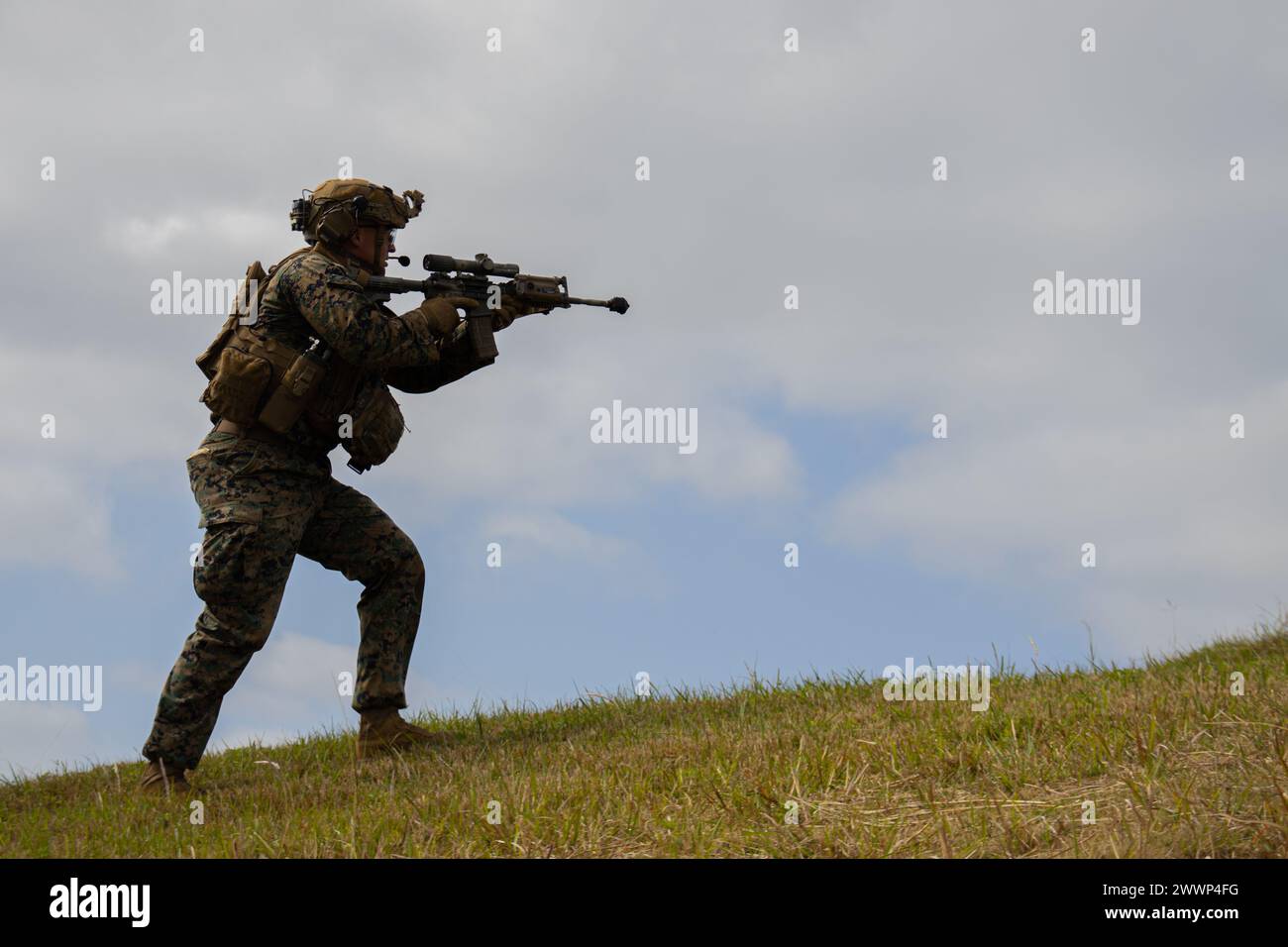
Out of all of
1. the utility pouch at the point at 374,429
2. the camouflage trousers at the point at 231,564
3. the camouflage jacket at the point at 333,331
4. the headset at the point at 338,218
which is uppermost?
the headset at the point at 338,218

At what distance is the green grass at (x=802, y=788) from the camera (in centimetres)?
475

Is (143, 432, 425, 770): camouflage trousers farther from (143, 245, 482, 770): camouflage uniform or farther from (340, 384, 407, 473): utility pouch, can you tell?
(340, 384, 407, 473): utility pouch

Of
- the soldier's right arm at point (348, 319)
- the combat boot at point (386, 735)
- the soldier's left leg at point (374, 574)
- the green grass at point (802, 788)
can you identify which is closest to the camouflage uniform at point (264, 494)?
the soldier's right arm at point (348, 319)

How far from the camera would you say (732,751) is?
6.32 meters

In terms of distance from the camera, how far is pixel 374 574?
8109mm

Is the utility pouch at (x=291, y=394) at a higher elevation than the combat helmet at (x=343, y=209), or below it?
below

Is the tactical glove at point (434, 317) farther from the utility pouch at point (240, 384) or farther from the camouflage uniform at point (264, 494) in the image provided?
the utility pouch at point (240, 384)

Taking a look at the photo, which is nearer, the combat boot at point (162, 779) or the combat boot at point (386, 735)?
the combat boot at point (162, 779)

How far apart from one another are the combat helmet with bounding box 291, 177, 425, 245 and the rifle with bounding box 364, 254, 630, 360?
0.31 m

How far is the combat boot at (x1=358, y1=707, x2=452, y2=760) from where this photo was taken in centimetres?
804

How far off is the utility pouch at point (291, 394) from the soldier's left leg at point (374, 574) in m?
0.67

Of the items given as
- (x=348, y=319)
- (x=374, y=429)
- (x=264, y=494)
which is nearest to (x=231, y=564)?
(x=264, y=494)

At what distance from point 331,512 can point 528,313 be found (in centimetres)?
174
